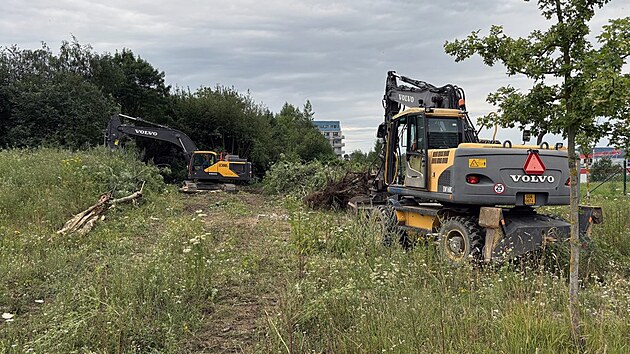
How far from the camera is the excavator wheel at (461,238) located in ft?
22.9

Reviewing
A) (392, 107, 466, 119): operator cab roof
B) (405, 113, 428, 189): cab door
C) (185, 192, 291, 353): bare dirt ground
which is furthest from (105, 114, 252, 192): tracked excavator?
(392, 107, 466, 119): operator cab roof

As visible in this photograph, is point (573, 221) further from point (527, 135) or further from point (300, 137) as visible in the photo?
point (300, 137)

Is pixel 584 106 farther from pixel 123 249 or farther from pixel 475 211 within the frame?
pixel 123 249

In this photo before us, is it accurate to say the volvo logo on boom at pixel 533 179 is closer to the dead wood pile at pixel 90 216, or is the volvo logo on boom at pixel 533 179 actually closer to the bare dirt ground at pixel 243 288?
the bare dirt ground at pixel 243 288

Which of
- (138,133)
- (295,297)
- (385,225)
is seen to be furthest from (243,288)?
(138,133)

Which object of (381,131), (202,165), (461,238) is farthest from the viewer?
(202,165)

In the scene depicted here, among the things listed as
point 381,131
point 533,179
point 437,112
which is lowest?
point 533,179

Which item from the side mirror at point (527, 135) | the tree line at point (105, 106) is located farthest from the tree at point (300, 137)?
the side mirror at point (527, 135)

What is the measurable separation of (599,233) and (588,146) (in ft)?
17.2

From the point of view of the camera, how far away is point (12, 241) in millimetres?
7945

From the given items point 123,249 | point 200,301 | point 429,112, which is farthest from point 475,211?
point 123,249

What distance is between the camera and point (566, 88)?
3.44 m

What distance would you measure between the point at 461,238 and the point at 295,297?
3.77 m

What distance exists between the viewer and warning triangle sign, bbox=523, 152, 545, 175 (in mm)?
6949
